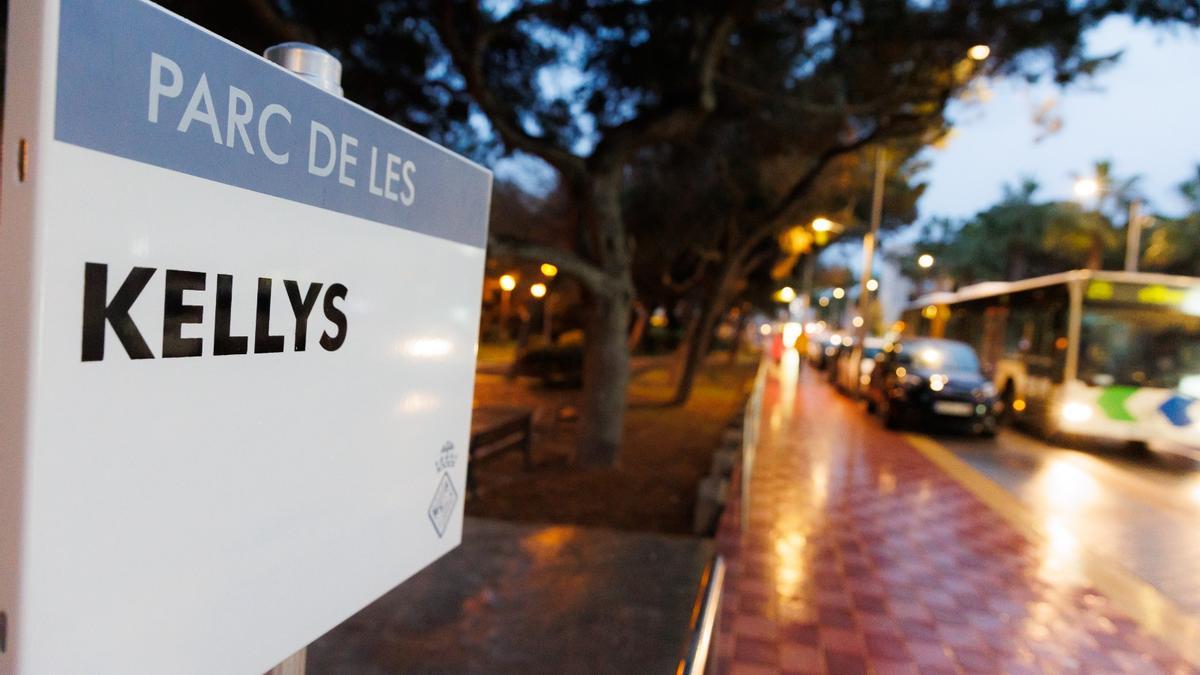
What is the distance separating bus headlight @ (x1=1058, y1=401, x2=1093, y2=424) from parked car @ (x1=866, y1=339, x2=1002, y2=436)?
1196 mm

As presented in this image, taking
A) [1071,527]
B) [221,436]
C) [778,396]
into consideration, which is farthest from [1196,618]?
[778,396]

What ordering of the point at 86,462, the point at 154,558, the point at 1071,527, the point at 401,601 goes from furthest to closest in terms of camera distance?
the point at 1071,527 → the point at 401,601 → the point at 154,558 → the point at 86,462

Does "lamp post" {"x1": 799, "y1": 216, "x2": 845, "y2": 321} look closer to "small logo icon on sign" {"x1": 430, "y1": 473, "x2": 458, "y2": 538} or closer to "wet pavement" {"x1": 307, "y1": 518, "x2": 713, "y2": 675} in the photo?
"wet pavement" {"x1": 307, "y1": 518, "x2": 713, "y2": 675}

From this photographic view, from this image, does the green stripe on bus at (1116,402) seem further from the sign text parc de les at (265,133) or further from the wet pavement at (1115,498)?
the sign text parc de les at (265,133)

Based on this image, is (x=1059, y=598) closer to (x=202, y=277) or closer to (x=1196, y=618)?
(x=1196, y=618)

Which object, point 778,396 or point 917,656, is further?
point 778,396

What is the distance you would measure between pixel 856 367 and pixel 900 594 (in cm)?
1621

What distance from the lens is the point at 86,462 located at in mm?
1067

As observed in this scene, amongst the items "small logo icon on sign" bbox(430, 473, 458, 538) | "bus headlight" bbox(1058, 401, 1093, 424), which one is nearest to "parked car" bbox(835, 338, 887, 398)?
"bus headlight" bbox(1058, 401, 1093, 424)

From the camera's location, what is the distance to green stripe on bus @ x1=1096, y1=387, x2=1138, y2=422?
1234cm

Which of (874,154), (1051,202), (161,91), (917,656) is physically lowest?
(917,656)

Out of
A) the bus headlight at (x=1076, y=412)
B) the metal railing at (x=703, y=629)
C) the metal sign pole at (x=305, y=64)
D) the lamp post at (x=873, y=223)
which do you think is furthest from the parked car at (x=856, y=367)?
the metal sign pole at (x=305, y=64)

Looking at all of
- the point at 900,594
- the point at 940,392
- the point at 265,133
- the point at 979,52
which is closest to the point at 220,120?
the point at 265,133

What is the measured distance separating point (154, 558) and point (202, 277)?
0.44 meters
